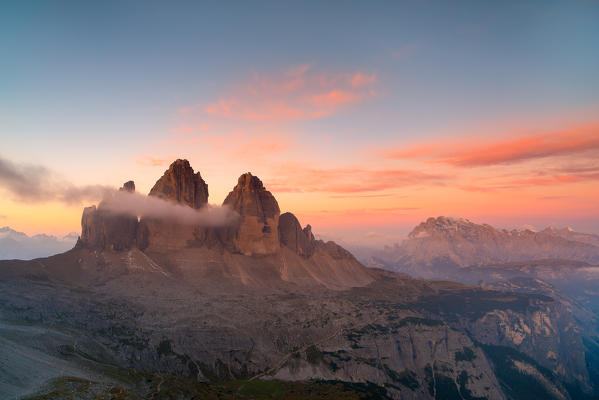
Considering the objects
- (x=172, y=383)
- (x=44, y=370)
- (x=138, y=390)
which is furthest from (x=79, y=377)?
(x=172, y=383)

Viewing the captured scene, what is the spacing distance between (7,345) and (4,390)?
41404 millimetres

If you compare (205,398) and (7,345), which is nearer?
(7,345)

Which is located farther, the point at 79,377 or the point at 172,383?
the point at 172,383

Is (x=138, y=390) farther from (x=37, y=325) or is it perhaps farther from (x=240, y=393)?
(x=37, y=325)

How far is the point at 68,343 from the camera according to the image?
180 meters

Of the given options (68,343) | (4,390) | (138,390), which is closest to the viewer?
(4,390)

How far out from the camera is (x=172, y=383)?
165 m

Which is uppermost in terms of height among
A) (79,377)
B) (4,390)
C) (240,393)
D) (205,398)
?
(4,390)

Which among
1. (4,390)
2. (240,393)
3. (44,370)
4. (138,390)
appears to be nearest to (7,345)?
(44,370)

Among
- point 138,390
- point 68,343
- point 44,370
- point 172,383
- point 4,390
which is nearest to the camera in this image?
point 4,390

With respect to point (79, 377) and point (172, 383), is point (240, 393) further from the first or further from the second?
point (79, 377)

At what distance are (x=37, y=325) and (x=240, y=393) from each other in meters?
123

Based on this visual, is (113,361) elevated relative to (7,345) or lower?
lower

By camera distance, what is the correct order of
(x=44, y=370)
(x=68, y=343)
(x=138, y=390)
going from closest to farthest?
(x=44, y=370) < (x=138, y=390) < (x=68, y=343)
